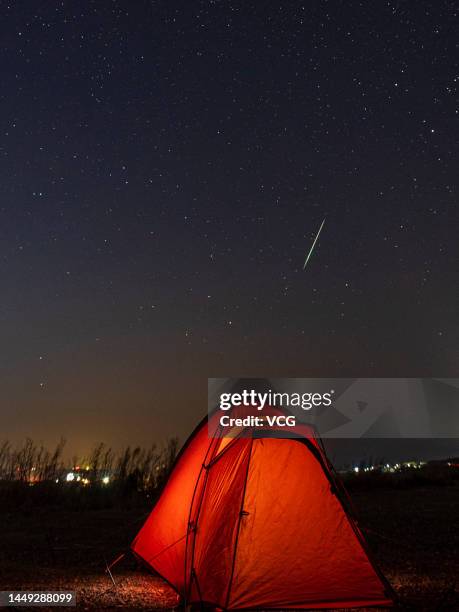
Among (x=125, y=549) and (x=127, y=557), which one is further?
(x=125, y=549)

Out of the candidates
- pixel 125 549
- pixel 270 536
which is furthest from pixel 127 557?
pixel 270 536

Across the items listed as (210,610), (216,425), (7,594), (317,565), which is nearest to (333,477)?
(317,565)

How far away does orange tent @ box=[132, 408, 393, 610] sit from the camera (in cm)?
686

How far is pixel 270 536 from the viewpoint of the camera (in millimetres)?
7148

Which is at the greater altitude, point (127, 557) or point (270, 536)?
point (270, 536)

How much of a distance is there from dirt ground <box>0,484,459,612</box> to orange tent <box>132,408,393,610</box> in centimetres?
48

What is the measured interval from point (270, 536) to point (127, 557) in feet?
10.7

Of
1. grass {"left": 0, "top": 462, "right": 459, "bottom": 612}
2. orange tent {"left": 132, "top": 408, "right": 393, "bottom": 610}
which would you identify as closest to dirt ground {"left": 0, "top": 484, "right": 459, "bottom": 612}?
grass {"left": 0, "top": 462, "right": 459, "bottom": 612}

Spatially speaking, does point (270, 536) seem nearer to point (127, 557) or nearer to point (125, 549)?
point (127, 557)

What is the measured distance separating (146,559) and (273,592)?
7.36 feet

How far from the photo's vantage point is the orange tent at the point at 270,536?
686cm

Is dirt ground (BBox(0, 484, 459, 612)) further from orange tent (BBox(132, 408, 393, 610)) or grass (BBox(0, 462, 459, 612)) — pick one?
orange tent (BBox(132, 408, 393, 610))

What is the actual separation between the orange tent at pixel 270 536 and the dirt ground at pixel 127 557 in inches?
18.9

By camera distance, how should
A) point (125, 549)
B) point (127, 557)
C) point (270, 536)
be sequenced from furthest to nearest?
point (125, 549)
point (127, 557)
point (270, 536)
